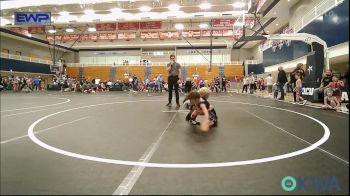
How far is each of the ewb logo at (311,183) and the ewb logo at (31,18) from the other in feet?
59.5

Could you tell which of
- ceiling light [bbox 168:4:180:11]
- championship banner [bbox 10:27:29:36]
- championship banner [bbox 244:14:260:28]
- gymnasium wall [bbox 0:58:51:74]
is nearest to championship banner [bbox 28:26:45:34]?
championship banner [bbox 10:27:29:36]

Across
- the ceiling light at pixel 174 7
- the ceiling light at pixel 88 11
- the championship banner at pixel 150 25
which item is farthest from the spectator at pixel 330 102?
the championship banner at pixel 150 25

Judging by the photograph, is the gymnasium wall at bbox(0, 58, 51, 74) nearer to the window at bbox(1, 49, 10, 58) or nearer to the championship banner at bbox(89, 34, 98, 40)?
the window at bbox(1, 49, 10, 58)

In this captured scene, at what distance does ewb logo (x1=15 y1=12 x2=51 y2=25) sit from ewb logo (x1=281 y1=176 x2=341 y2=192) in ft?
59.5

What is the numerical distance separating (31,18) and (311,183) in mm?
19506

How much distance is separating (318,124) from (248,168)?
3.23 meters

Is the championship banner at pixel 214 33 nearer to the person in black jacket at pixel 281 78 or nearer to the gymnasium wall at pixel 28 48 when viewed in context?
the person in black jacket at pixel 281 78

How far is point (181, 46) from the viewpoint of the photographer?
39.0 meters

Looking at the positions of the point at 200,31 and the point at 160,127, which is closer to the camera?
the point at 160,127

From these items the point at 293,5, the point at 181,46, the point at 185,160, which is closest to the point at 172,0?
the point at 293,5

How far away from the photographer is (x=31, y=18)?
18.0m

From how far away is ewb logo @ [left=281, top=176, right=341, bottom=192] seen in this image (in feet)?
6.25

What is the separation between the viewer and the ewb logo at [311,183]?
191 centimetres

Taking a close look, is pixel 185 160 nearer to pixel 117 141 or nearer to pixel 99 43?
pixel 117 141
